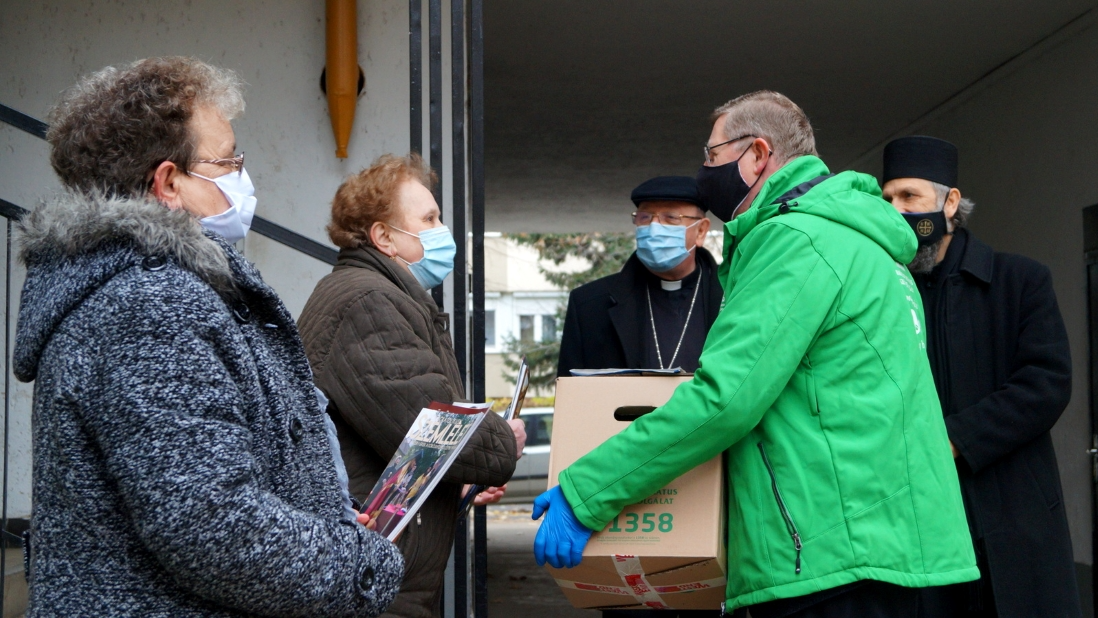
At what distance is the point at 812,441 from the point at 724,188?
0.74 meters

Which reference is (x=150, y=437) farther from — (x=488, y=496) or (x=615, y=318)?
(x=615, y=318)

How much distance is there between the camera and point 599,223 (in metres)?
13.5

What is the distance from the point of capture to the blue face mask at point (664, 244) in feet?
12.0

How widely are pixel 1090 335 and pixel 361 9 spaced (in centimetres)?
444

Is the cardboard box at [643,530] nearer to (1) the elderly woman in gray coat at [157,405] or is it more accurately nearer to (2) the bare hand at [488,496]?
(2) the bare hand at [488,496]

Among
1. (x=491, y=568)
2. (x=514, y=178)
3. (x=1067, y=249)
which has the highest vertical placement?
(x=514, y=178)

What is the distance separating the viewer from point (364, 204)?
2588 mm

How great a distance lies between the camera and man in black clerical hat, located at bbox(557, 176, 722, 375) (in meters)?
3.62

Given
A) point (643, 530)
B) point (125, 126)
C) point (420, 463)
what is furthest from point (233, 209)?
point (643, 530)

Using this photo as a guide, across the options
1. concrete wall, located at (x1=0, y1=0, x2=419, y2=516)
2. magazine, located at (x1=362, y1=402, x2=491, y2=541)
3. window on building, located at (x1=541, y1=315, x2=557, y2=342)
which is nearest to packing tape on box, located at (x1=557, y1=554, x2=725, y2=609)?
magazine, located at (x1=362, y1=402, x2=491, y2=541)

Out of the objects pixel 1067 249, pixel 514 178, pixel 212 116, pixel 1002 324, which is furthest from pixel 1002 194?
pixel 212 116

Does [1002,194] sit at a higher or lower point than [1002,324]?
higher

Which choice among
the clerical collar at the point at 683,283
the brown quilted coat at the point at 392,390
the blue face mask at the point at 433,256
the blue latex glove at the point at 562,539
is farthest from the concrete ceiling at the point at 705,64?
the blue latex glove at the point at 562,539

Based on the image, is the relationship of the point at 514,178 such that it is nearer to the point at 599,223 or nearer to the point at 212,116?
the point at 599,223
